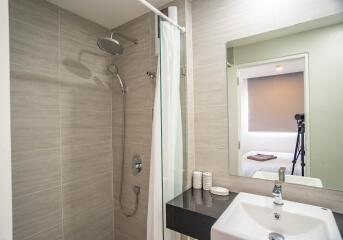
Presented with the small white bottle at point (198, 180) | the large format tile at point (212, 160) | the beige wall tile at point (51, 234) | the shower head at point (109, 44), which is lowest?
the beige wall tile at point (51, 234)

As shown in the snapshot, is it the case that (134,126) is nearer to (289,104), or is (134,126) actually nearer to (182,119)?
(182,119)

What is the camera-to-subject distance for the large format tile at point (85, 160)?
1444mm

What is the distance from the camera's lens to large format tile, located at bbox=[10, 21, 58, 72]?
1.19 m

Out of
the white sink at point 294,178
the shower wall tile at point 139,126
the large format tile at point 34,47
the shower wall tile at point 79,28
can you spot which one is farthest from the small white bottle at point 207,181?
the shower wall tile at point 79,28

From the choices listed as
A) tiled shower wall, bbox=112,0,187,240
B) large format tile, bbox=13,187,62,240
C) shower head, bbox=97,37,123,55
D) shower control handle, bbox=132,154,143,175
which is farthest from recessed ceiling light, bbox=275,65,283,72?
large format tile, bbox=13,187,62,240

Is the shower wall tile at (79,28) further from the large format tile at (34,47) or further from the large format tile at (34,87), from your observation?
the large format tile at (34,87)

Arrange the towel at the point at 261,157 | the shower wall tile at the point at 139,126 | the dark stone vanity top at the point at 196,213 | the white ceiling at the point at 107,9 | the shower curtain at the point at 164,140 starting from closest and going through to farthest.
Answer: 1. the dark stone vanity top at the point at 196,213
2. the shower curtain at the point at 164,140
3. the towel at the point at 261,157
4. the white ceiling at the point at 107,9
5. the shower wall tile at the point at 139,126

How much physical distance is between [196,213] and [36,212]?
3.73 ft

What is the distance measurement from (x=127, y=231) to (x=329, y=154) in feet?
5.54

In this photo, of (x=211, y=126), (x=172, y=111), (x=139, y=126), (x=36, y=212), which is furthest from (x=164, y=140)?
(x=36, y=212)

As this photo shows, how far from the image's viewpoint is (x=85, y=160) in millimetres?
1563

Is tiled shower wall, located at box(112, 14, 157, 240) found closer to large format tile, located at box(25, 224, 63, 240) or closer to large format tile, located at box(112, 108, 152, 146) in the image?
large format tile, located at box(112, 108, 152, 146)

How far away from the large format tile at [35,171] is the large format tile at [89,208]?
5.7 inches

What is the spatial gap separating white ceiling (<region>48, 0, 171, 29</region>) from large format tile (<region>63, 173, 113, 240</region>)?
4.63 ft
